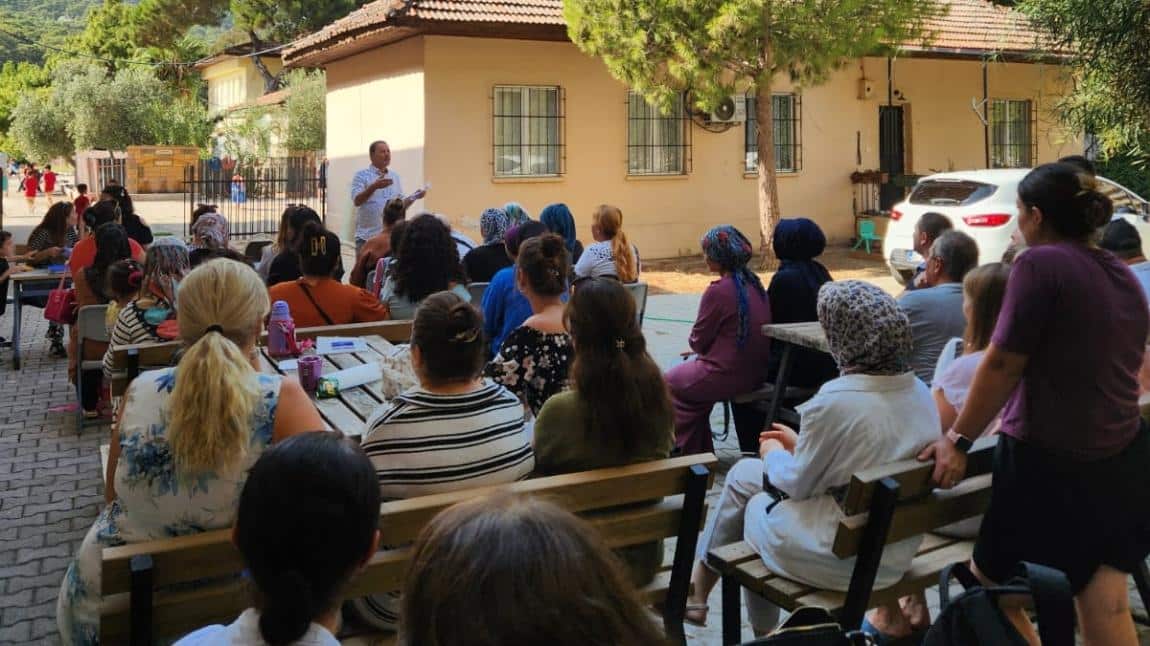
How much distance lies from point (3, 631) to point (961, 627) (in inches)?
141

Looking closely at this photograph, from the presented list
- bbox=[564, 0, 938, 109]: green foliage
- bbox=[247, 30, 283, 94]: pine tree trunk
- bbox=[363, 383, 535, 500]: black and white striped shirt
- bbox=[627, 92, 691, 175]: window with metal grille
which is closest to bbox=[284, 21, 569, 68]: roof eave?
bbox=[564, 0, 938, 109]: green foliage

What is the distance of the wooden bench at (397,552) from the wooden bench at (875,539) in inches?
7.6

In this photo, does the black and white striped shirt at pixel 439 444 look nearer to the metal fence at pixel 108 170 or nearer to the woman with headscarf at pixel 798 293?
the woman with headscarf at pixel 798 293

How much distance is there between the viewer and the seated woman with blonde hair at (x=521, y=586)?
4.25ft

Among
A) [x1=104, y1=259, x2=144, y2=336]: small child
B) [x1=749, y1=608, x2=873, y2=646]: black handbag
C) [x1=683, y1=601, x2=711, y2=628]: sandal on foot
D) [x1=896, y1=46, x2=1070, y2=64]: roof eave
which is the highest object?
[x1=896, y1=46, x2=1070, y2=64]: roof eave

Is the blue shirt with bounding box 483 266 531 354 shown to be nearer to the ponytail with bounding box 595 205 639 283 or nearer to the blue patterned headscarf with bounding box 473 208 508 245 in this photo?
the blue patterned headscarf with bounding box 473 208 508 245

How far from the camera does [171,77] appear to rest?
5425 centimetres

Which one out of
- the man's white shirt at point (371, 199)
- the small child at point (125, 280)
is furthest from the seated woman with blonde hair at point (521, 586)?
the man's white shirt at point (371, 199)

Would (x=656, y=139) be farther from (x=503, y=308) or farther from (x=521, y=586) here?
(x=521, y=586)

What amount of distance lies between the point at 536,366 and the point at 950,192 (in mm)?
11178

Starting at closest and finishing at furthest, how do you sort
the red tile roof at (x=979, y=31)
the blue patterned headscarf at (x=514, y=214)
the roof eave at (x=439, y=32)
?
1. the blue patterned headscarf at (x=514, y=214)
2. the roof eave at (x=439, y=32)
3. the red tile roof at (x=979, y=31)

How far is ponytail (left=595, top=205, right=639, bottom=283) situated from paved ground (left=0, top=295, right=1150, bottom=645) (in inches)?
46.2

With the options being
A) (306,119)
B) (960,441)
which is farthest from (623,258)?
(306,119)

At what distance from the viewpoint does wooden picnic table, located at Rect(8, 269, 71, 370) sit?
920 cm
